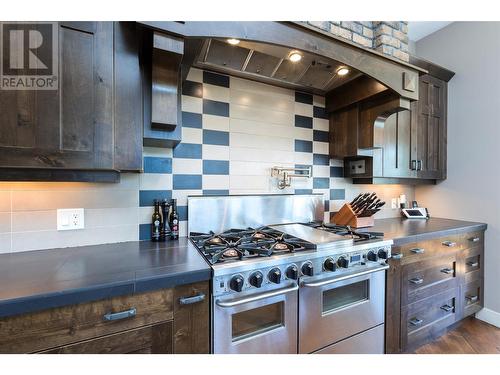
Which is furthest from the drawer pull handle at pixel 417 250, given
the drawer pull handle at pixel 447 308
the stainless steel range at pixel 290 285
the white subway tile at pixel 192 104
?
the white subway tile at pixel 192 104

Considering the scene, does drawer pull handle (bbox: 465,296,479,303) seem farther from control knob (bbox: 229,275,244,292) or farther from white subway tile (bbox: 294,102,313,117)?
control knob (bbox: 229,275,244,292)

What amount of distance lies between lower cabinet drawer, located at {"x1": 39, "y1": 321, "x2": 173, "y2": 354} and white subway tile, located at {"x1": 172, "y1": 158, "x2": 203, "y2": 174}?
972mm

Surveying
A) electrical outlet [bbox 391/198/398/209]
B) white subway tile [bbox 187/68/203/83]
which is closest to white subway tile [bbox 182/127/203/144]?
white subway tile [bbox 187/68/203/83]

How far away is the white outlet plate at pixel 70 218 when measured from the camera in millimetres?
1296

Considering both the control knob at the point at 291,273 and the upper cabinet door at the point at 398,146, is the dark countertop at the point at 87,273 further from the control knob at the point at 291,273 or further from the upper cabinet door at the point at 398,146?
the upper cabinet door at the point at 398,146

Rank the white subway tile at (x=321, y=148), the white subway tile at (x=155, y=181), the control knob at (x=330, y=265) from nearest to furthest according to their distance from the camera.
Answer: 1. the control knob at (x=330, y=265)
2. the white subway tile at (x=155, y=181)
3. the white subway tile at (x=321, y=148)

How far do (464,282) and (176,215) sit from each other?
8.37 ft

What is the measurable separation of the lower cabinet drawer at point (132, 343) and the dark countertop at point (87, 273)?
16 cm

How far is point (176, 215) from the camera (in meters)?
1.53

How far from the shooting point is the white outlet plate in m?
1.30

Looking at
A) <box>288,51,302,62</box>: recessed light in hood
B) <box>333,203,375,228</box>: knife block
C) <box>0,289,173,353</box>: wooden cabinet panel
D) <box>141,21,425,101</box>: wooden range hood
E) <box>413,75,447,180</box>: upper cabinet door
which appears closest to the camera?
<box>0,289,173,353</box>: wooden cabinet panel

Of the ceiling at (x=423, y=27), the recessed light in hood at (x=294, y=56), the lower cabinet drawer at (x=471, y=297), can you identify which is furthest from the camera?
the ceiling at (x=423, y=27)

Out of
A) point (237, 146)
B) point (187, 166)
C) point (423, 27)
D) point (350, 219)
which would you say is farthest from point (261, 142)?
point (423, 27)

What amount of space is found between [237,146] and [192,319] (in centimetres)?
122
